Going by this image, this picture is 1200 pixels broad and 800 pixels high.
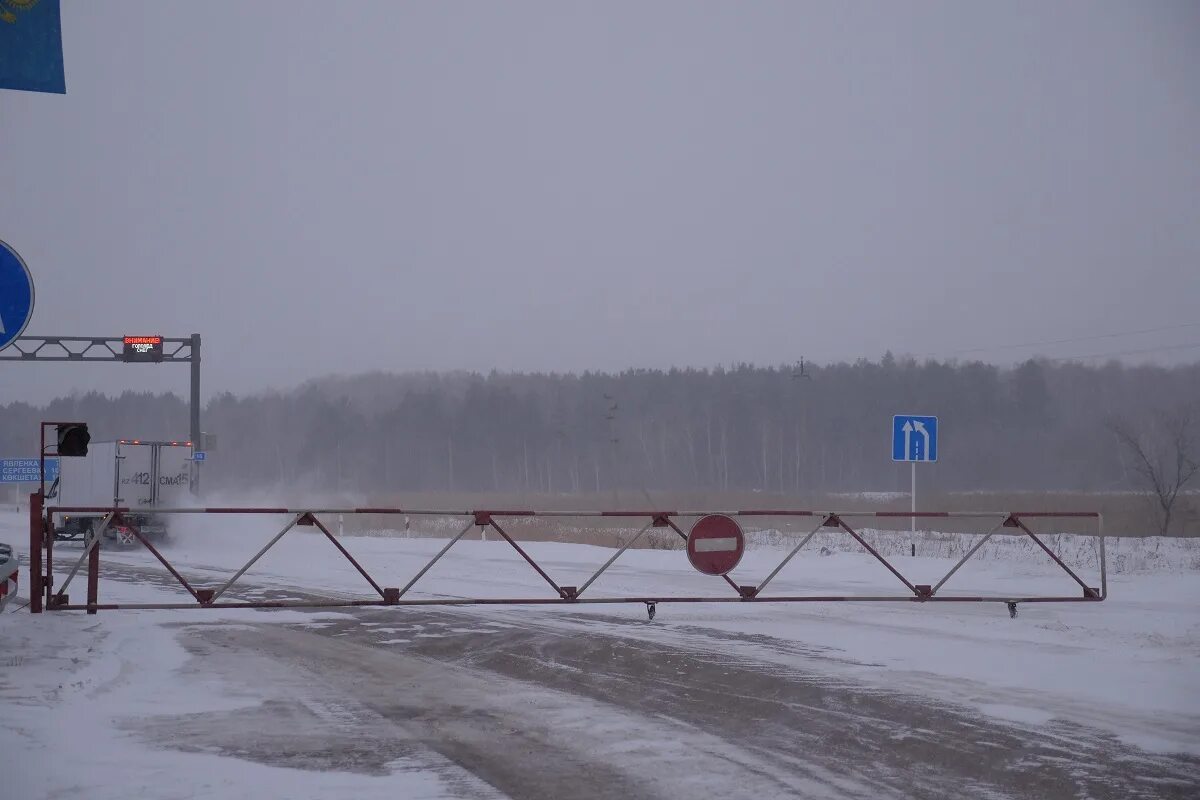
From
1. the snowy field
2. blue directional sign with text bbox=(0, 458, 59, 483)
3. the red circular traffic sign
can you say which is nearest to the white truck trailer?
blue directional sign with text bbox=(0, 458, 59, 483)

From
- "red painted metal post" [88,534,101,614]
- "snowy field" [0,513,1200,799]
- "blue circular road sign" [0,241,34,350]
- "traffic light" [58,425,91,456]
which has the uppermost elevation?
"blue circular road sign" [0,241,34,350]

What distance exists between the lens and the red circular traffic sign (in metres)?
14.5

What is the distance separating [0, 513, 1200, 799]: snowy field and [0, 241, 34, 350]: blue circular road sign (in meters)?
2.91

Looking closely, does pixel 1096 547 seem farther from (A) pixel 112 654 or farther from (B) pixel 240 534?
(B) pixel 240 534

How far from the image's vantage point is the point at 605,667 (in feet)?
36.5

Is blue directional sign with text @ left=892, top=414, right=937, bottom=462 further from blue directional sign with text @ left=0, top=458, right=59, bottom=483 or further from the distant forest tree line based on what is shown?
the distant forest tree line

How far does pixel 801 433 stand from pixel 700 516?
99527mm

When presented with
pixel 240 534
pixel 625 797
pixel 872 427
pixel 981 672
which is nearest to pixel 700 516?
pixel 981 672

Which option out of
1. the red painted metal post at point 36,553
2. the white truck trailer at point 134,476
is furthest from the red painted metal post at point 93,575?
the white truck trailer at point 134,476

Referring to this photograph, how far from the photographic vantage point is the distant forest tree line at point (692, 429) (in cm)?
10056

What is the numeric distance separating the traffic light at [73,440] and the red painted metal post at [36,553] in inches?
29.4

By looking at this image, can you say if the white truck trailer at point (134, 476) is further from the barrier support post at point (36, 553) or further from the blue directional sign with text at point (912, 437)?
the blue directional sign with text at point (912, 437)

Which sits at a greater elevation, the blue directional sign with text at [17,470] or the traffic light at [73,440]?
the traffic light at [73,440]

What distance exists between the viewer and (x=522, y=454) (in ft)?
388
